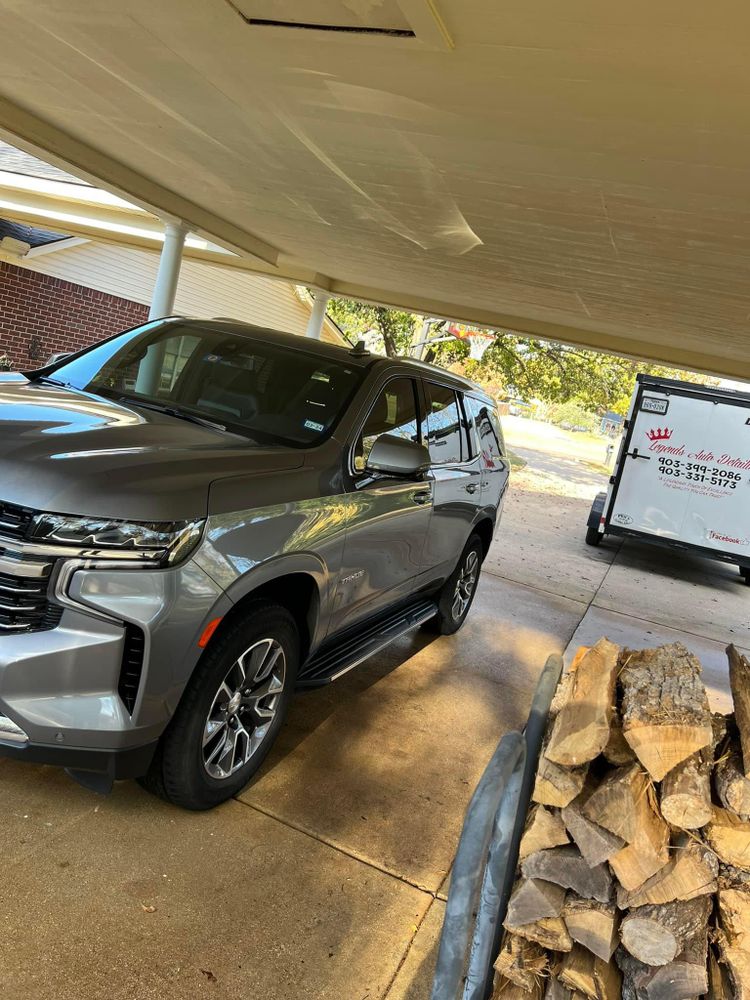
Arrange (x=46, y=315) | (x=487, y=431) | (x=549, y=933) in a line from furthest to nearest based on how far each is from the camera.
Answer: (x=46, y=315) < (x=487, y=431) < (x=549, y=933)

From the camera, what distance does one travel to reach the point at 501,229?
21.1ft

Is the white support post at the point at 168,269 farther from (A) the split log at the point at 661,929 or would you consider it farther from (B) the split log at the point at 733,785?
(A) the split log at the point at 661,929

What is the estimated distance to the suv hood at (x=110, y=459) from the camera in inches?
104

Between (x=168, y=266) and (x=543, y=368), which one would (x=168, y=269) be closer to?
(x=168, y=266)

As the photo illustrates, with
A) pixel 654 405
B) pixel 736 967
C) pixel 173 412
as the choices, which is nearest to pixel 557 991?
pixel 736 967

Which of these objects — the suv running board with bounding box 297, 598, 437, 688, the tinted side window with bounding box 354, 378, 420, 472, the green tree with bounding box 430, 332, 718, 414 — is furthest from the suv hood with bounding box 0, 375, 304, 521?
the green tree with bounding box 430, 332, 718, 414

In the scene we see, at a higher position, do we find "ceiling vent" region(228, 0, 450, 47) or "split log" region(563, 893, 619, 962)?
"ceiling vent" region(228, 0, 450, 47)

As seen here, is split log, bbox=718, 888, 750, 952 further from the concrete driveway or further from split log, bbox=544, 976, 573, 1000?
the concrete driveway

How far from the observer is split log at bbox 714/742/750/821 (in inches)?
81.0

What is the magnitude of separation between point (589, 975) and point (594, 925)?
15 cm

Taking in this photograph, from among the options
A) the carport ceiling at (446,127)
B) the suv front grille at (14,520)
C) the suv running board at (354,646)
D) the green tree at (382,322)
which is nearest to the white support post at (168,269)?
the carport ceiling at (446,127)

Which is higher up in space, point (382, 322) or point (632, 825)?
point (382, 322)

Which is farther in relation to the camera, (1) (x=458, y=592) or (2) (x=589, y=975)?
(1) (x=458, y=592)

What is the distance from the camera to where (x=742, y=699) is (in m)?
2.38
